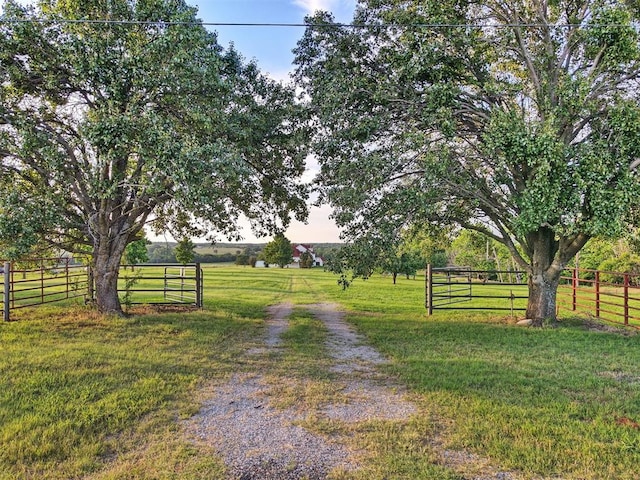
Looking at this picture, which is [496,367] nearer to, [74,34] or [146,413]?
[146,413]

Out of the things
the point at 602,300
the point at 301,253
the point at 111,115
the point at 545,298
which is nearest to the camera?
the point at 111,115

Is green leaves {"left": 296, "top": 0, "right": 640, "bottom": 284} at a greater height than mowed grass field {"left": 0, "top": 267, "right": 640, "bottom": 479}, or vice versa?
green leaves {"left": 296, "top": 0, "right": 640, "bottom": 284}

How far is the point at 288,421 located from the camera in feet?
13.3

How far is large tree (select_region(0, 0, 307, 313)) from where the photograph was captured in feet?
25.2

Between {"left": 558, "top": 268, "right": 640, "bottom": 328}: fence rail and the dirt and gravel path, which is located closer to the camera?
the dirt and gravel path

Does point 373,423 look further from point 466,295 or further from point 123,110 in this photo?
point 466,295

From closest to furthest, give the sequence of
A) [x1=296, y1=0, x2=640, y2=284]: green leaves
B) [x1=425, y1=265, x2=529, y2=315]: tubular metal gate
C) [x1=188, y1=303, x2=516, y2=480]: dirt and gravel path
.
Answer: [x1=188, y1=303, x2=516, y2=480]: dirt and gravel path → [x1=296, y1=0, x2=640, y2=284]: green leaves → [x1=425, y1=265, x2=529, y2=315]: tubular metal gate

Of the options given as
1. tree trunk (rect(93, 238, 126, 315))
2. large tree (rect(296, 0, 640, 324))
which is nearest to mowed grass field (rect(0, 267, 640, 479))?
tree trunk (rect(93, 238, 126, 315))

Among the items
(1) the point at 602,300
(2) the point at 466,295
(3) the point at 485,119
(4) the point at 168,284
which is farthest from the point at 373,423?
(1) the point at 602,300

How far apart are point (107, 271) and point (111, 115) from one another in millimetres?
4483

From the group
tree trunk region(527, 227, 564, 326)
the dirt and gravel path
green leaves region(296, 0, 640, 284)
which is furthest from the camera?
tree trunk region(527, 227, 564, 326)

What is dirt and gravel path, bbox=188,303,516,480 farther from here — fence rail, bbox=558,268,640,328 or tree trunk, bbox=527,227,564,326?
fence rail, bbox=558,268,640,328

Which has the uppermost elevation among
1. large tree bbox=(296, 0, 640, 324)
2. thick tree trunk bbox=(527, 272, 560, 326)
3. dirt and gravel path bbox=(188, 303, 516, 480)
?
large tree bbox=(296, 0, 640, 324)

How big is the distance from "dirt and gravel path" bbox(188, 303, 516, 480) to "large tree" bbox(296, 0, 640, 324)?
3.74m
